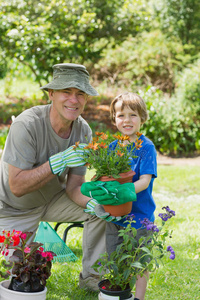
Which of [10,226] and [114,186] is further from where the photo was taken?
[10,226]

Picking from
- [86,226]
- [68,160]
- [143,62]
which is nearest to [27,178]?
[68,160]

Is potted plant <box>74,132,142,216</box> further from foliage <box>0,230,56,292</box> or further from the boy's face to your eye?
foliage <box>0,230,56,292</box>

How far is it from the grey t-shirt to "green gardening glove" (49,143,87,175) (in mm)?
252

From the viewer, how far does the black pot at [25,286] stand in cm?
190

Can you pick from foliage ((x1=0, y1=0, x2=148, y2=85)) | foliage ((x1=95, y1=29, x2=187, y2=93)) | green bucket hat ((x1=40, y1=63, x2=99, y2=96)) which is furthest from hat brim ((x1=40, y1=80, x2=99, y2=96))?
foliage ((x1=95, y1=29, x2=187, y2=93))

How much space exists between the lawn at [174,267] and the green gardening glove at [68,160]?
84cm

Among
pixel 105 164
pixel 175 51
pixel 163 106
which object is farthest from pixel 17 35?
pixel 105 164

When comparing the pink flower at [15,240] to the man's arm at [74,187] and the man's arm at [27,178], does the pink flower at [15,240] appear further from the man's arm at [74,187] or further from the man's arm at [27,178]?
the man's arm at [74,187]

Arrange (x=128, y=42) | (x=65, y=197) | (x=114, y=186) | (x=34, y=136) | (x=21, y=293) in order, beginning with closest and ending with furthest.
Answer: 1. (x=21, y=293)
2. (x=114, y=186)
3. (x=34, y=136)
4. (x=65, y=197)
5. (x=128, y=42)

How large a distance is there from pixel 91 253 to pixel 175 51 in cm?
911

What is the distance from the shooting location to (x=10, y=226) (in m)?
2.83

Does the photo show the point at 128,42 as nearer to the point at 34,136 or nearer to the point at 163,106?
the point at 163,106

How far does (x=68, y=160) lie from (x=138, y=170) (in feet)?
1.40

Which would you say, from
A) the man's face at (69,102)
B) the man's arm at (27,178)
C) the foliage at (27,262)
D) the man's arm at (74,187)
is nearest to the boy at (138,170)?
the man's face at (69,102)
